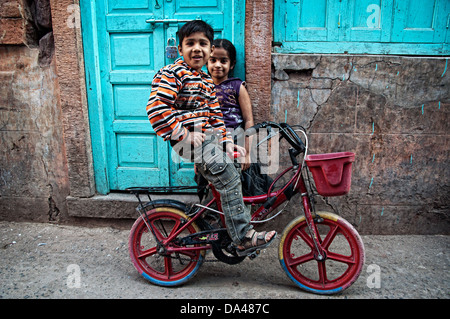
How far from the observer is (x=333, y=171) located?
2066 millimetres

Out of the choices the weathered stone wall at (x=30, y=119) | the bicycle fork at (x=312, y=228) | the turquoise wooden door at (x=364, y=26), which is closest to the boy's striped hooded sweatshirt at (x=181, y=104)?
the bicycle fork at (x=312, y=228)

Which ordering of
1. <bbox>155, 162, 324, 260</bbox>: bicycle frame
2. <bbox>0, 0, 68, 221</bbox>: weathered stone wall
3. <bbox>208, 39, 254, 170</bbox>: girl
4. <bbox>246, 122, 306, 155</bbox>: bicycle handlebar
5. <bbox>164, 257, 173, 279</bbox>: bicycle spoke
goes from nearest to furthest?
<bbox>246, 122, 306, 155</bbox>: bicycle handlebar → <bbox>155, 162, 324, 260</bbox>: bicycle frame → <bbox>164, 257, 173, 279</bbox>: bicycle spoke → <bbox>208, 39, 254, 170</bbox>: girl → <bbox>0, 0, 68, 221</bbox>: weathered stone wall

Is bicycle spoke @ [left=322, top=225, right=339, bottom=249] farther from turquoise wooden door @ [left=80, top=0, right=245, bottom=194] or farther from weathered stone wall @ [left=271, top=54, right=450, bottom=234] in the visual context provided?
turquoise wooden door @ [left=80, top=0, right=245, bottom=194]

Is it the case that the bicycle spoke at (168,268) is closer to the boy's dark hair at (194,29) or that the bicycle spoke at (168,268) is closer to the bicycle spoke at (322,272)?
the bicycle spoke at (322,272)

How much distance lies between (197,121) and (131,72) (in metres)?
1.49

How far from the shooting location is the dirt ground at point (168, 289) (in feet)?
8.14

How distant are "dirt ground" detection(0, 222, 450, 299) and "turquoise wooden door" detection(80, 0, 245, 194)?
771 mm

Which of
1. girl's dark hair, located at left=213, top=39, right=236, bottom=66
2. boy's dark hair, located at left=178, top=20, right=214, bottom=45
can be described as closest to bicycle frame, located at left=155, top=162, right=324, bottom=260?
boy's dark hair, located at left=178, top=20, right=214, bottom=45

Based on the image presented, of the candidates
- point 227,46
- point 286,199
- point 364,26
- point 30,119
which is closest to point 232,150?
point 286,199

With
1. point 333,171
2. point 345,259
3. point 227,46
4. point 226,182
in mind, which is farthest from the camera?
point 227,46

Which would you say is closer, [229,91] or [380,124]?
[229,91]

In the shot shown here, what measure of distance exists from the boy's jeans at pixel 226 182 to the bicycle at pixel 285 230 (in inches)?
5.4

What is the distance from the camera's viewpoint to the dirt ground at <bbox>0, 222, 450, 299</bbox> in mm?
2482

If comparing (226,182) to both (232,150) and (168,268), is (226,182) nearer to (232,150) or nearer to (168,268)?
(232,150)
